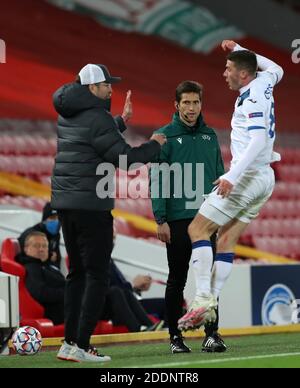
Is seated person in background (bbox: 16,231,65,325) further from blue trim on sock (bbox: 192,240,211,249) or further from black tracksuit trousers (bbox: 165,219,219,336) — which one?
blue trim on sock (bbox: 192,240,211,249)

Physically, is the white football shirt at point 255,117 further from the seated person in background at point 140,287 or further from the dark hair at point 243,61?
the seated person in background at point 140,287

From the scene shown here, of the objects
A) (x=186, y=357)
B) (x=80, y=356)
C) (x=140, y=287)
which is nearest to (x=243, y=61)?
(x=186, y=357)

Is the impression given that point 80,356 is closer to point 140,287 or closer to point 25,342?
point 25,342

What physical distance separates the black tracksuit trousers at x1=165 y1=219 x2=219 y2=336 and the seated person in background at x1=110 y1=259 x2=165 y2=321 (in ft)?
7.09

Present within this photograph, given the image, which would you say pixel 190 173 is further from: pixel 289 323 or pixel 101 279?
pixel 289 323

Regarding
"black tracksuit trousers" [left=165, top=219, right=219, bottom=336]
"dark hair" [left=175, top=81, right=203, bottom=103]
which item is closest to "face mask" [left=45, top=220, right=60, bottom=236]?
"black tracksuit trousers" [left=165, top=219, right=219, bottom=336]

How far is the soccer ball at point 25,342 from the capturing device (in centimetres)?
730

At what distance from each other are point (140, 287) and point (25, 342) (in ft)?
8.99

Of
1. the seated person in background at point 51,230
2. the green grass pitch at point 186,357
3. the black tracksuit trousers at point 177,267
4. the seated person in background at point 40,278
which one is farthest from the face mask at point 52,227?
the black tracksuit trousers at point 177,267

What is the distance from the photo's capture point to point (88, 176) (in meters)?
6.57

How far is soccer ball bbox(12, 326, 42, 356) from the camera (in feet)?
24.0

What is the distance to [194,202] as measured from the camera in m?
7.36

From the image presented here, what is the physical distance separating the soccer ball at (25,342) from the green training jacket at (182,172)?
110 centimetres

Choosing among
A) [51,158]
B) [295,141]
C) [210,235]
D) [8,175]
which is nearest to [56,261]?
[210,235]
